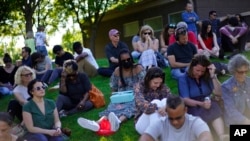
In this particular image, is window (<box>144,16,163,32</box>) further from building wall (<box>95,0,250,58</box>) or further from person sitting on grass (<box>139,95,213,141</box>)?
person sitting on grass (<box>139,95,213,141</box>)

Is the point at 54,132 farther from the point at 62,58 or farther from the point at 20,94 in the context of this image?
the point at 62,58

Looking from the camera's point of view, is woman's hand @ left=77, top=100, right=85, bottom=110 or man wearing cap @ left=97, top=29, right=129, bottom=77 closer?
woman's hand @ left=77, top=100, right=85, bottom=110

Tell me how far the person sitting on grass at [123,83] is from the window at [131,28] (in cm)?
1645

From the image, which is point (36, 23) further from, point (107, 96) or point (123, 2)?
point (107, 96)

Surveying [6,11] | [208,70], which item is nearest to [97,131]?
[208,70]

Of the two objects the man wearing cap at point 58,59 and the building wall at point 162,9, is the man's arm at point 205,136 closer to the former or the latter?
the man wearing cap at point 58,59

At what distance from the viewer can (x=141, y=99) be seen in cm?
615

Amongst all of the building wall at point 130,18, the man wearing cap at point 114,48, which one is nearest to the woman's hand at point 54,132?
the man wearing cap at point 114,48

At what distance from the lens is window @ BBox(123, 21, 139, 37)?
78.6ft

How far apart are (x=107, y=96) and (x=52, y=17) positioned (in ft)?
78.4

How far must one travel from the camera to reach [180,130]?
13.9 ft

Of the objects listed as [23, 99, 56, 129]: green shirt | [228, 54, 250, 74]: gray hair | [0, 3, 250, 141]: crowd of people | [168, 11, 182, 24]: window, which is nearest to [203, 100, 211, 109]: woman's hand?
[0, 3, 250, 141]: crowd of people

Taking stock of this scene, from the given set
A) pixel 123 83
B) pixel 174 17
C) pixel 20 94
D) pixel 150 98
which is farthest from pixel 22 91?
pixel 174 17

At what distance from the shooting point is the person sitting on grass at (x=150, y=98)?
5.79 metres
